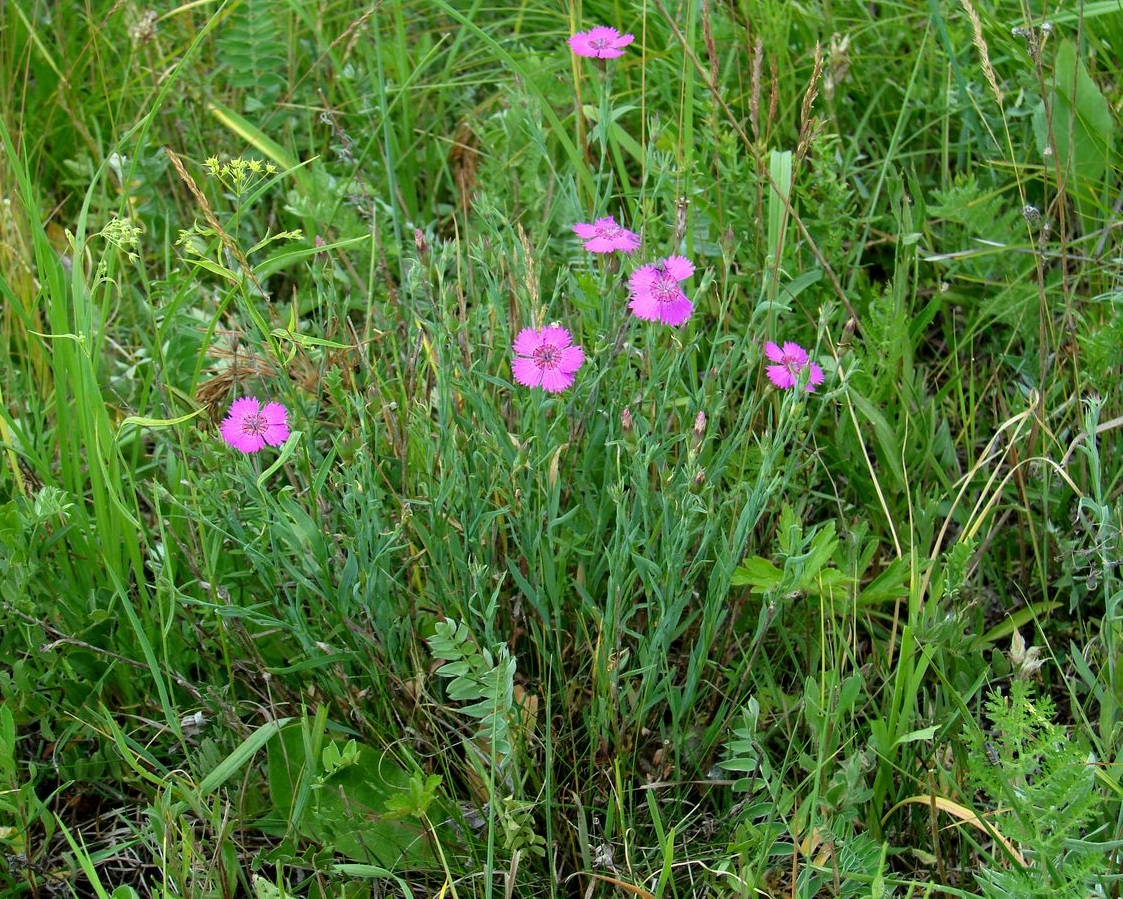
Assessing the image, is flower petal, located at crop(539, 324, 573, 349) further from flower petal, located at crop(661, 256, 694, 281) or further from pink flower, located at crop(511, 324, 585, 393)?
flower petal, located at crop(661, 256, 694, 281)

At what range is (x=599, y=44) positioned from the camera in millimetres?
2043

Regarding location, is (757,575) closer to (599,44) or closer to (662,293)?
(662,293)

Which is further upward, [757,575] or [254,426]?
[254,426]

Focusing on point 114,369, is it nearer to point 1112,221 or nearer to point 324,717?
point 324,717

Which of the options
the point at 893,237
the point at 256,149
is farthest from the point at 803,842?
the point at 256,149

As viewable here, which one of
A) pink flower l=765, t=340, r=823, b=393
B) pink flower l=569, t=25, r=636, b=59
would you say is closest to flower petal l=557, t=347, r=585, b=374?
pink flower l=765, t=340, r=823, b=393

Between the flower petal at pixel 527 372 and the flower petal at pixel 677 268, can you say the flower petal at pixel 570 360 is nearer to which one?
the flower petal at pixel 527 372

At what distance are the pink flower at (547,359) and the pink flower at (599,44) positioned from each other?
65cm

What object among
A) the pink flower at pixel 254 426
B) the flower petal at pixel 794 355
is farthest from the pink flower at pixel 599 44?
the pink flower at pixel 254 426

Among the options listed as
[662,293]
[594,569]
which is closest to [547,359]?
[662,293]

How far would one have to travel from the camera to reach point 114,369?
2.33 metres

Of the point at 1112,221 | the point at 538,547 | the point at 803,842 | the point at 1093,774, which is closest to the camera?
the point at 1093,774

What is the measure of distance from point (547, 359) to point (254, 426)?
0.41 m

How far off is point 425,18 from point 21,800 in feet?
6.71
